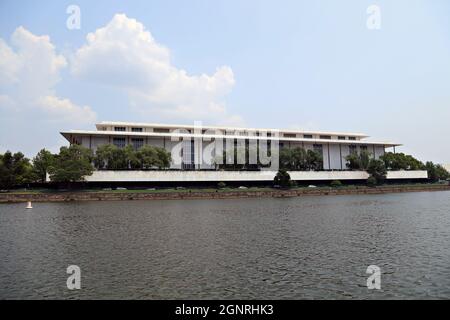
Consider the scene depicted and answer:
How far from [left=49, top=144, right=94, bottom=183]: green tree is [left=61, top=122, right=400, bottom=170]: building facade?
44.3 feet

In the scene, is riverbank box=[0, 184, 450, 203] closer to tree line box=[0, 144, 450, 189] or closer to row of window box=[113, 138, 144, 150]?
tree line box=[0, 144, 450, 189]

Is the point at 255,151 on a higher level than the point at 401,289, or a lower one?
higher

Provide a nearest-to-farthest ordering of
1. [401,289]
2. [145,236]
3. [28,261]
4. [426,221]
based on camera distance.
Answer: [401,289]
[28,261]
[145,236]
[426,221]

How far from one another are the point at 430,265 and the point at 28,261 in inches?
636

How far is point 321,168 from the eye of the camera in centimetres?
9138

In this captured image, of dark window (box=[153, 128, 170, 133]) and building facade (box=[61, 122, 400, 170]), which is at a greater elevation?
dark window (box=[153, 128, 170, 133])

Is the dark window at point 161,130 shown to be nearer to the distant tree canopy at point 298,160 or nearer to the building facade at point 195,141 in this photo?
the building facade at point 195,141

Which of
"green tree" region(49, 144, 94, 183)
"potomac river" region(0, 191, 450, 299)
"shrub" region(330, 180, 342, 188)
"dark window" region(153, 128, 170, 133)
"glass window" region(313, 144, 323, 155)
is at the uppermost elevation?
"dark window" region(153, 128, 170, 133)

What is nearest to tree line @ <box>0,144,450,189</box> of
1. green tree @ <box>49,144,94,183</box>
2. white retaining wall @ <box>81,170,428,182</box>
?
green tree @ <box>49,144,94,183</box>

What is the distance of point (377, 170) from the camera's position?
85500 mm

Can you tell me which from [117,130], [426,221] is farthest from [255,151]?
[426,221]

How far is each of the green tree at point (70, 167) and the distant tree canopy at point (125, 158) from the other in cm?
504

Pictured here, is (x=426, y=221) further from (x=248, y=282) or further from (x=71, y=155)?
(x=71, y=155)

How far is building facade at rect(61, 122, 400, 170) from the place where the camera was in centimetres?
8212
